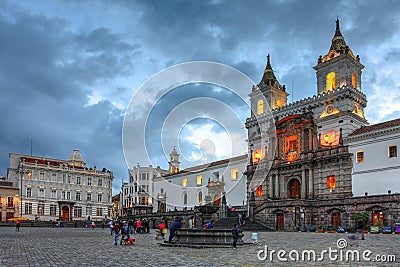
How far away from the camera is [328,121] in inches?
2116

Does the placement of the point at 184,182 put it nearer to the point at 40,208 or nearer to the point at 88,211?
the point at 88,211

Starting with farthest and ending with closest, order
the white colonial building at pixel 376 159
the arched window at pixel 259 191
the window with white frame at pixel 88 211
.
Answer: the window with white frame at pixel 88 211, the arched window at pixel 259 191, the white colonial building at pixel 376 159

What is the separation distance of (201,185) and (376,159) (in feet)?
123

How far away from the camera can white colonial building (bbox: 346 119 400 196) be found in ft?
148

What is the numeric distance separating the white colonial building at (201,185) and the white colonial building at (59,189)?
12275 mm

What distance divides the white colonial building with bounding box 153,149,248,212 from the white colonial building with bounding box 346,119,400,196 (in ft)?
68.5

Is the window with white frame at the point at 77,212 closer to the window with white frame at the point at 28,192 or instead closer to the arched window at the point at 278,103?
the window with white frame at the point at 28,192

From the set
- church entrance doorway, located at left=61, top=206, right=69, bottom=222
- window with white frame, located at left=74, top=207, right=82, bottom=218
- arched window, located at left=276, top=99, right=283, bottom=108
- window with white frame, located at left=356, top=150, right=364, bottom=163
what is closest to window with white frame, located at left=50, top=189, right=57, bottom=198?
church entrance doorway, located at left=61, top=206, right=69, bottom=222

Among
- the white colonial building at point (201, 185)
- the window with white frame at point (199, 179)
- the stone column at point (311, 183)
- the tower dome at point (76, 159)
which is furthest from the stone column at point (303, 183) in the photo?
the tower dome at point (76, 159)

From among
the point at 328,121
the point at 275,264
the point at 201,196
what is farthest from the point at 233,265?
the point at 201,196

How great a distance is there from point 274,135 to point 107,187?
4806cm

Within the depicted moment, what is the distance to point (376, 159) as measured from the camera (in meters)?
46.8

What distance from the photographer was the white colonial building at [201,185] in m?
68.3

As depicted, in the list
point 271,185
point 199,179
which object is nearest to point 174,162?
point 199,179
